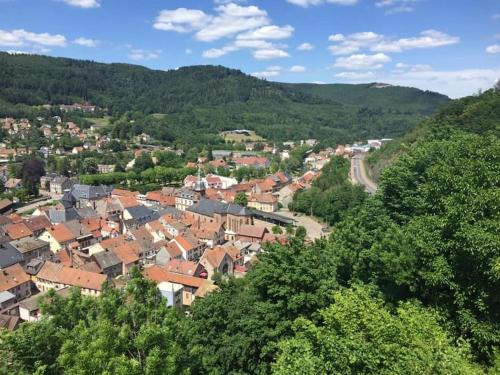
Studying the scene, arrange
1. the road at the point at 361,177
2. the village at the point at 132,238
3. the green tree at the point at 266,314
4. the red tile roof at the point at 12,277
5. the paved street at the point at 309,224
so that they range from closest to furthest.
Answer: the green tree at the point at 266,314, the red tile roof at the point at 12,277, the village at the point at 132,238, the paved street at the point at 309,224, the road at the point at 361,177

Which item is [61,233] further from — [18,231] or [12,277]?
[12,277]

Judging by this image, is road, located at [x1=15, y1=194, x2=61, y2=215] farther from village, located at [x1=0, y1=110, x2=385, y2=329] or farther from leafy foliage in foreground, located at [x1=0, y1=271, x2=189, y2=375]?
leafy foliage in foreground, located at [x1=0, y1=271, x2=189, y2=375]

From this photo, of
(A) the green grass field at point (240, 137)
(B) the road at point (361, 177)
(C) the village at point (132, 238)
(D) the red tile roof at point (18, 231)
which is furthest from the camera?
(A) the green grass field at point (240, 137)

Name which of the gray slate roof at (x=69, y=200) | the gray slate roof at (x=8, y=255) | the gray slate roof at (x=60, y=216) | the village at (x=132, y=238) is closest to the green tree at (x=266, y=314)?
the village at (x=132, y=238)

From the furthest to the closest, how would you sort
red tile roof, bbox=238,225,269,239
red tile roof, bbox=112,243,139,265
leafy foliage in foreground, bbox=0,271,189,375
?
red tile roof, bbox=238,225,269,239 < red tile roof, bbox=112,243,139,265 < leafy foliage in foreground, bbox=0,271,189,375

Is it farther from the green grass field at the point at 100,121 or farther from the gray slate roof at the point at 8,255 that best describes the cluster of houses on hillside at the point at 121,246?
the green grass field at the point at 100,121

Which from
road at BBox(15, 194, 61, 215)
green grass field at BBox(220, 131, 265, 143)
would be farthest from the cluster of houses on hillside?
green grass field at BBox(220, 131, 265, 143)
